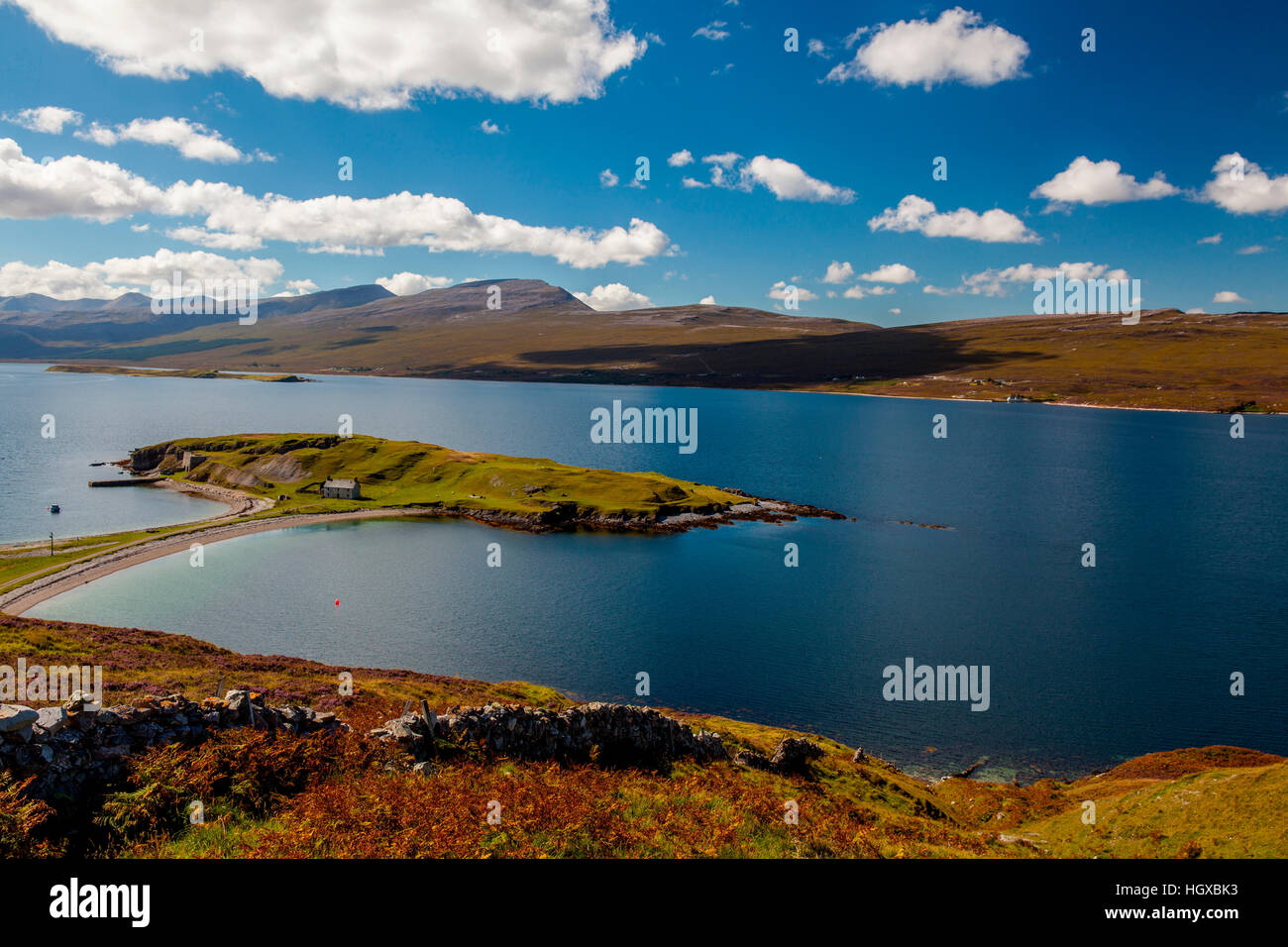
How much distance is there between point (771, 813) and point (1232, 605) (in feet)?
260

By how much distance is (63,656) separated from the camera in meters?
44.2

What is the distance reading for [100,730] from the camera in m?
17.7

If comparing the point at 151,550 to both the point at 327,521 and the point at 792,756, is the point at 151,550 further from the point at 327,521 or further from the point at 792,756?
the point at 792,756

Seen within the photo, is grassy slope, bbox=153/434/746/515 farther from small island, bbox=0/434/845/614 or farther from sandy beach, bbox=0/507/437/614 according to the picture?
sandy beach, bbox=0/507/437/614

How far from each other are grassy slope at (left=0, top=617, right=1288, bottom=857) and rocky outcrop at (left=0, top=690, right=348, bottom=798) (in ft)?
2.93

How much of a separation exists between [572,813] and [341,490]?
405ft

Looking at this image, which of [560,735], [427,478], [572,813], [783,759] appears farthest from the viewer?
[427,478]

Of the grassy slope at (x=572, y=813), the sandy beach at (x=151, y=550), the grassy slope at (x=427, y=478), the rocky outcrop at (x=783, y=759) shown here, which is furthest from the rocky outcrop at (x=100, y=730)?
the grassy slope at (x=427, y=478)

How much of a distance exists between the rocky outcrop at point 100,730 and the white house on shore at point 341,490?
11242cm

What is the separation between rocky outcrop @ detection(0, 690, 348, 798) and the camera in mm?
15703

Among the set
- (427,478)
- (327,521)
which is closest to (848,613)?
(327,521)

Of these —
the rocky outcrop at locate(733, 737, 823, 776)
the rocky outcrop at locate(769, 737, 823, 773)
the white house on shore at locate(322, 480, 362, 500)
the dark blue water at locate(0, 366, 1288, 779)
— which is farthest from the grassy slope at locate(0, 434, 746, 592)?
the rocky outcrop at locate(733, 737, 823, 776)

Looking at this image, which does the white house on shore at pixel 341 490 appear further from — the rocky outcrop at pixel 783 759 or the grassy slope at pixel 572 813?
the rocky outcrop at pixel 783 759
